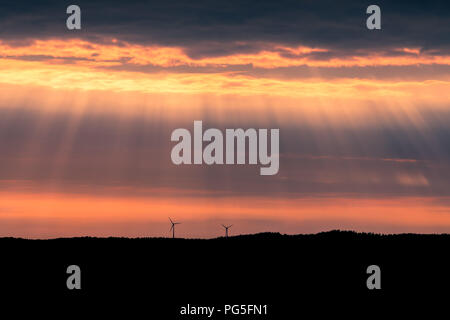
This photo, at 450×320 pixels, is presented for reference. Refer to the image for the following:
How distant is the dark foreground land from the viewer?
343ft

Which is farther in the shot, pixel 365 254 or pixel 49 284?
pixel 365 254

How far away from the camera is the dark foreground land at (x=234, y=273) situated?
10456cm

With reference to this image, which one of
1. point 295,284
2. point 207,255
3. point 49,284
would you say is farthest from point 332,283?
point 49,284

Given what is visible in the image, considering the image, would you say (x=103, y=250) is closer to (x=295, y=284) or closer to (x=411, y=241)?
(x=295, y=284)

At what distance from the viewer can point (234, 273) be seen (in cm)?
12394
